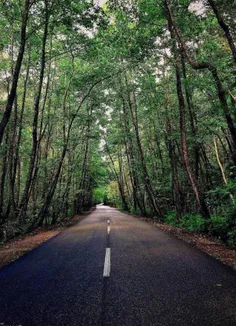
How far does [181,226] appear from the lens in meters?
14.4

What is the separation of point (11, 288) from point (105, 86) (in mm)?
21356

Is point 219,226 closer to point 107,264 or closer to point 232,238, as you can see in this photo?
point 232,238

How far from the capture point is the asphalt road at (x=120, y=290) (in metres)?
3.54

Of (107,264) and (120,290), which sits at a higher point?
(107,264)

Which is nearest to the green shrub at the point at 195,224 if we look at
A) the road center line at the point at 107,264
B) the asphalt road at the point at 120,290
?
the asphalt road at the point at 120,290

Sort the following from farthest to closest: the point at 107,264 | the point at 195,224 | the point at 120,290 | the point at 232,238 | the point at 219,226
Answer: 1. the point at 195,224
2. the point at 219,226
3. the point at 232,238
4. the point at 107,264
5. the point at 120,290

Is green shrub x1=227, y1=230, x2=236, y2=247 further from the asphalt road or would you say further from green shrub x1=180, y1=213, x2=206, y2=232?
green shrub x1=180, y1=213, x2=206, y2=232

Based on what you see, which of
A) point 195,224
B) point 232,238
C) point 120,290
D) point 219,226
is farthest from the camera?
point 195,224

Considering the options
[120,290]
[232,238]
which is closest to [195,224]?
[232,238]

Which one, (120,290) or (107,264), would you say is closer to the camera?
(120,290)

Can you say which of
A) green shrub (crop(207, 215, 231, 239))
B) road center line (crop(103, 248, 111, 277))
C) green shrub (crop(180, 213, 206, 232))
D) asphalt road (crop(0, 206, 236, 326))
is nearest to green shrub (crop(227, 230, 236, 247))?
green shrub (crop(207, 215, 231, 239))

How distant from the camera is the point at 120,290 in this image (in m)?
4.52

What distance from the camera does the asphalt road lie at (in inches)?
139

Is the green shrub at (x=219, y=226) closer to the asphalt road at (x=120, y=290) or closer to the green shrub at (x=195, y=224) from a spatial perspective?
the green shrub at (x=195, y=224)
